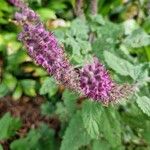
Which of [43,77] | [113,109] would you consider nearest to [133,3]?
[43,77]

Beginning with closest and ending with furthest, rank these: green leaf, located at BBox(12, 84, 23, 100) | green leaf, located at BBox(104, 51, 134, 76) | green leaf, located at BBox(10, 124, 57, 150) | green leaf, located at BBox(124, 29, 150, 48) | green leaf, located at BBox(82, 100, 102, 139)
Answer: green leaf, located at BBox(82, 100, 102, 139) → green leaf, located at BBox(104, 51, 134, 76) → green leaf, located at BBox(124, 29, 150, 48) → green leaf, located at BBox(10, 124, 57, 150) → green leaf, located at BBox(12, 84, 23, 100)

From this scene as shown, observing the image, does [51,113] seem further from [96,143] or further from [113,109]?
[113,109]

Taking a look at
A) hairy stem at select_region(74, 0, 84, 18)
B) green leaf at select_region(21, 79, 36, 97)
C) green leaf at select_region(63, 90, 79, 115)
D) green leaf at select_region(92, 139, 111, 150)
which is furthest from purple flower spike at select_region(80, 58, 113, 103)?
hairy stem at select_region(74, 0, 84, 18)

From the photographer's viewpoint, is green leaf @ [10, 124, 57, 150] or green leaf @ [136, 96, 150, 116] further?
green leaf @ [10, 124, 57, 150]

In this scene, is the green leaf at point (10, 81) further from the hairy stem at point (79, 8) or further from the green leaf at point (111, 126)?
the green leaf at point (111, 126)

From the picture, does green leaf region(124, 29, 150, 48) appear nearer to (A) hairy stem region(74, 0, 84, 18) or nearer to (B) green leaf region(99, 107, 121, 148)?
(B) green leaf region(99, 107, 121, 148)

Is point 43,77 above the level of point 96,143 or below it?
above

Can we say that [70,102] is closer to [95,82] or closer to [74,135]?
[74,135]
